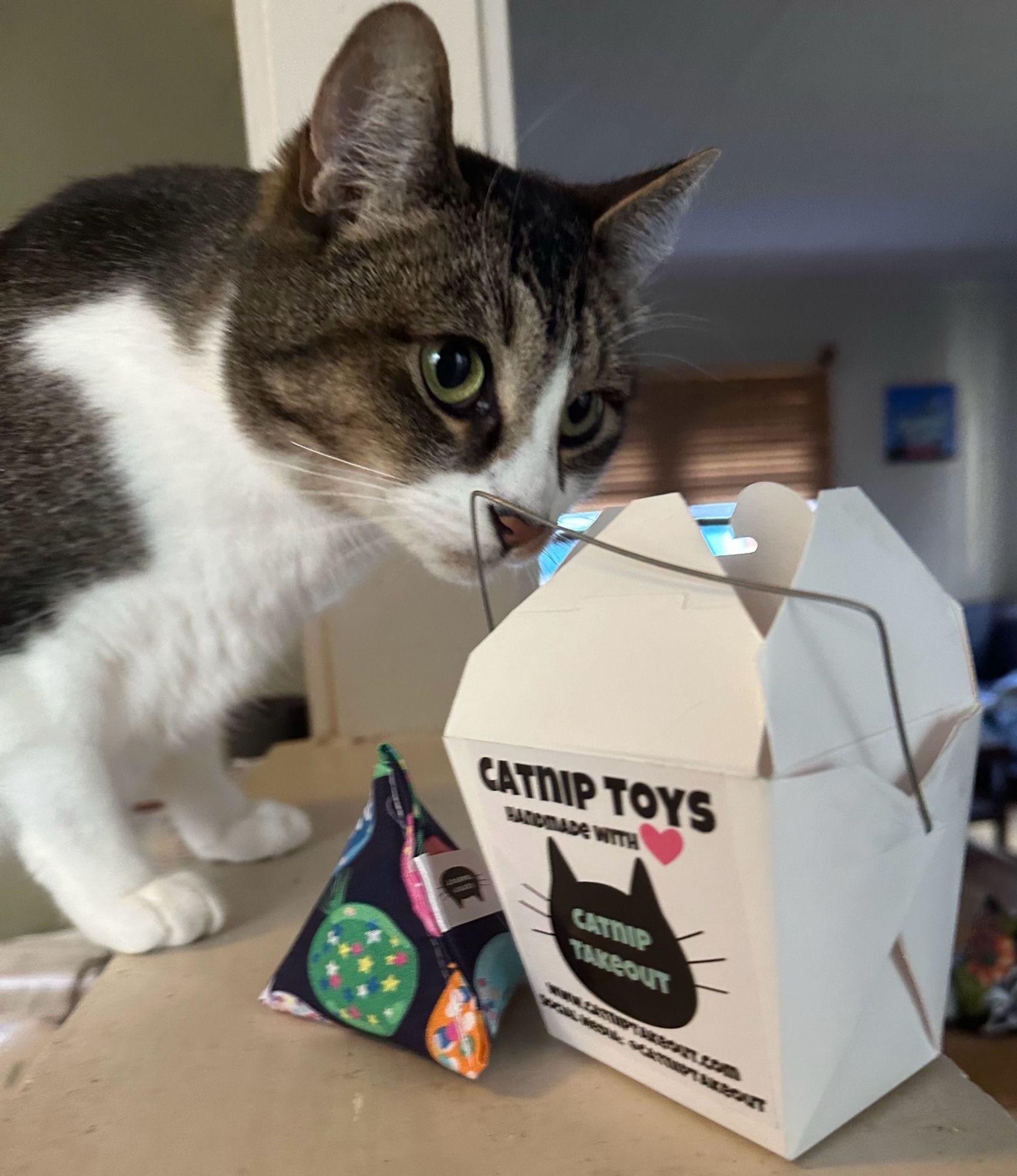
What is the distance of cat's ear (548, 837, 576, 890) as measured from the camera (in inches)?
15.5

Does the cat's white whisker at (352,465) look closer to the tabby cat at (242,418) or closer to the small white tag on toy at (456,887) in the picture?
the tabby cat at (242,418)

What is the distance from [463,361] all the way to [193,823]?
50cm

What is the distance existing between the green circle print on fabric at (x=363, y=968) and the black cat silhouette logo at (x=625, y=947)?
0.27 feet

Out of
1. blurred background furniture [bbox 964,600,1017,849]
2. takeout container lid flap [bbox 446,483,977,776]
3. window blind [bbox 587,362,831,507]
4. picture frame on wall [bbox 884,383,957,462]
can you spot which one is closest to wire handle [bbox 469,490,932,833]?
takeout container lid flap [bbox 446,483,977,776]

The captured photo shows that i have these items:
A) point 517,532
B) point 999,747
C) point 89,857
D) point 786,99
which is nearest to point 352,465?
point 517,532

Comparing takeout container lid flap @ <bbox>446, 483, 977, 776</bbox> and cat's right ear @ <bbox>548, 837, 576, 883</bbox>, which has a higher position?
takeout container lid flap @ <bbox>446, 483, 977, 776</bbox>

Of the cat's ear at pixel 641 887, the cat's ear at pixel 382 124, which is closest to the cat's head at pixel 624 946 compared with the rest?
the cat's ear at pixel 641 887

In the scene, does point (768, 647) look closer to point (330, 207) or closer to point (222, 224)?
point (330, 207)

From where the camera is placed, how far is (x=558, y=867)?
40 cm

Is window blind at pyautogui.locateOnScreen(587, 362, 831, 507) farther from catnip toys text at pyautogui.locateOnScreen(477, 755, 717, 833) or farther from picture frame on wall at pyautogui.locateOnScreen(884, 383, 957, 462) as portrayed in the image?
catnip toys text at pyautogui.locateOnScreen(477, 755, 717, 833)

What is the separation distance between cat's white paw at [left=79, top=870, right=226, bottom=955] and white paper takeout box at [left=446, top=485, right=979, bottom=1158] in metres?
0.29

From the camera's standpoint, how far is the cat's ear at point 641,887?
1.18ft

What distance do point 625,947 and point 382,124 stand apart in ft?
1.80

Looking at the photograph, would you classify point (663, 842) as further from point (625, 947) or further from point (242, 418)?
point (242, 418)
